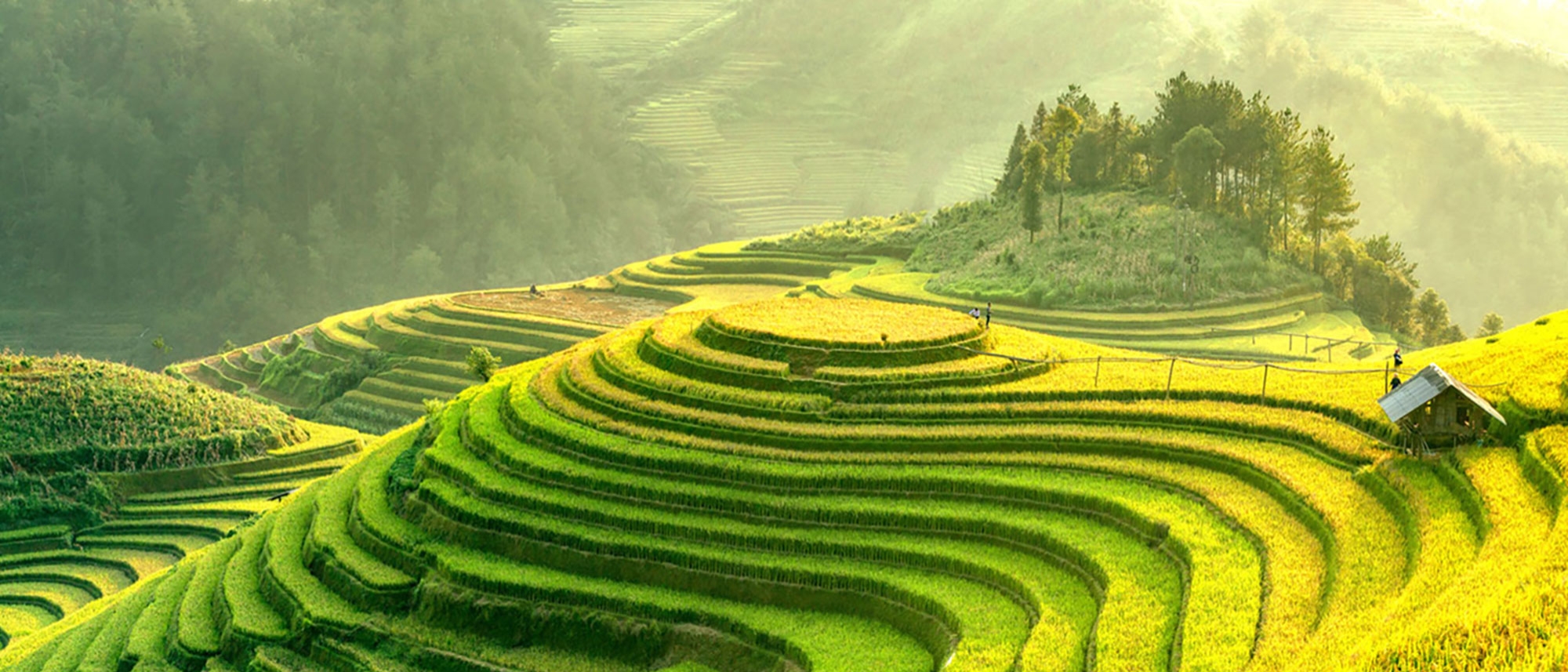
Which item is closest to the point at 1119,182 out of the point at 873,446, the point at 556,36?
the point at 873,446

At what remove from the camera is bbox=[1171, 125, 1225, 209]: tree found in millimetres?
38875

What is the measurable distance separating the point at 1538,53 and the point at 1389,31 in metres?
11.6

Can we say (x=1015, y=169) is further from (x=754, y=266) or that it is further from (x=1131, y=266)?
(x=754, y=266)

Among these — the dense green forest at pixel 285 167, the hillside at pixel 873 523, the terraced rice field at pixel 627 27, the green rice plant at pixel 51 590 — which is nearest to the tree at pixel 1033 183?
the hillside at pixel 873 523

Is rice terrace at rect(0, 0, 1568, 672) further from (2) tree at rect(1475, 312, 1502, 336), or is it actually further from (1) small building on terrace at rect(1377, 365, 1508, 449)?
(2) tree at rect(1475, 312, 1502, 336)

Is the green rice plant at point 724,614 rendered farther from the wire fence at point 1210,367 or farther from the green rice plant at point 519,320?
the green rice plant at point 519,320

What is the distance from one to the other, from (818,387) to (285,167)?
81.4 metres

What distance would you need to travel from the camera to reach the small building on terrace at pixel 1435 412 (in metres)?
15.4

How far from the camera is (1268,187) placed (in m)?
39.4

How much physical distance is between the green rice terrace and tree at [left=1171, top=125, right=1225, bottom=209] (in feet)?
84.6

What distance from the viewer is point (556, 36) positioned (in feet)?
384

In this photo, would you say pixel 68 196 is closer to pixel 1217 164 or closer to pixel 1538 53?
pixel 1217 164

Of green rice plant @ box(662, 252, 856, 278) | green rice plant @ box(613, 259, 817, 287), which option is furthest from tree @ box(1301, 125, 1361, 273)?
green rice plant @ box(613, 259, 817, 287)

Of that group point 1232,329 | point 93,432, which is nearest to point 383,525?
point 93,432
